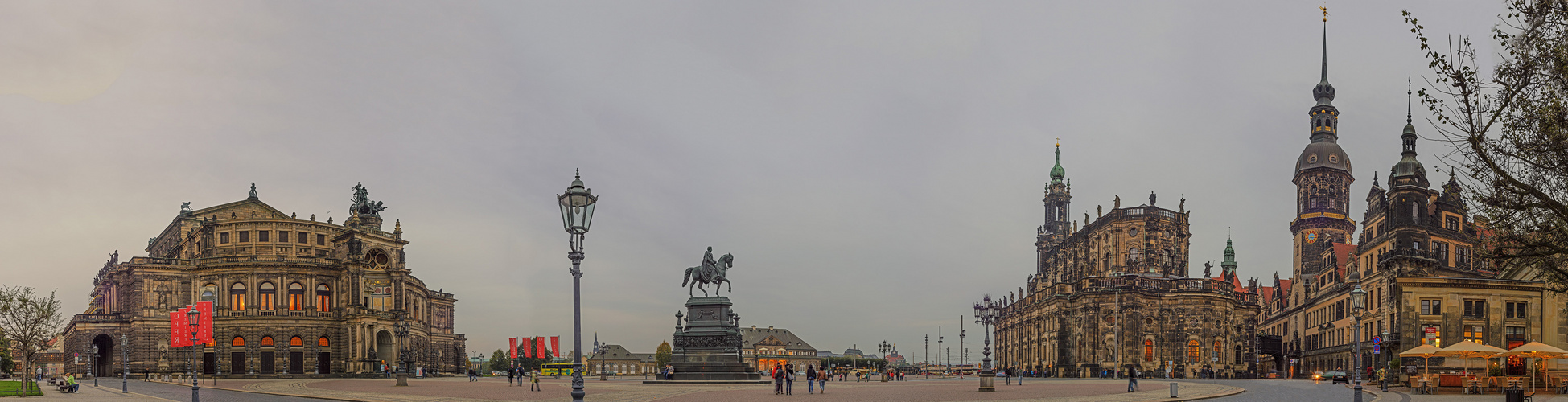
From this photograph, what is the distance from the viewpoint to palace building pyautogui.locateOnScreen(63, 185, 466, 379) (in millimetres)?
83375

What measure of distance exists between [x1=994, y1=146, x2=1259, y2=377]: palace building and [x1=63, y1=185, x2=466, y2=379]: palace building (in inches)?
2509

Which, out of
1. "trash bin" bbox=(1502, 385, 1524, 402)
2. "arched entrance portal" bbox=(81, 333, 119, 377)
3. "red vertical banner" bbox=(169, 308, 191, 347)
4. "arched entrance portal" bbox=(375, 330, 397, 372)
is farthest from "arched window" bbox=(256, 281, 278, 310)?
"trash bin" bbox=(1502, 385, 1524, 402)

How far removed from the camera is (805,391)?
4681 cm

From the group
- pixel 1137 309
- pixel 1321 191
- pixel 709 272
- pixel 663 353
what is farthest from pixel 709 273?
pixel 663 353

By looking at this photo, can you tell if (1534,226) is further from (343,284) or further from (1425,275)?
(343,284)

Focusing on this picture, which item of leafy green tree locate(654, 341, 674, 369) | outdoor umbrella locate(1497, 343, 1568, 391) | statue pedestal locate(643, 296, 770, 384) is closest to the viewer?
outdoor umbrella locate(1497, 343, 1568, 391)

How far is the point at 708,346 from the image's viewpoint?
57375mm

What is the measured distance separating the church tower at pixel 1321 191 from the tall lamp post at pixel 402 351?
95823 mm

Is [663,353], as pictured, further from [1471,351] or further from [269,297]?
[1471,351]

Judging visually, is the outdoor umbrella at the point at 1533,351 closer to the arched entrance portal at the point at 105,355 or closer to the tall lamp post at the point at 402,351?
the tall lamp post at the point at 402,351

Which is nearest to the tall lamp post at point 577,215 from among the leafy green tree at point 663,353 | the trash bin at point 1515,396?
the trash bin at point 1515,396

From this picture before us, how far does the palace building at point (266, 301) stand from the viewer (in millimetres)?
83375

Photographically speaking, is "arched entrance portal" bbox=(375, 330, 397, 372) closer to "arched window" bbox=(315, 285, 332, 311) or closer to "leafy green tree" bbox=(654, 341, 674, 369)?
"arched window" bbox=(315, 285, 332, 311)

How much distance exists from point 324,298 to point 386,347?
21.9 feet
